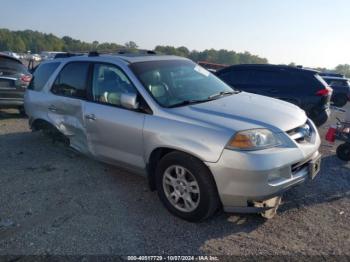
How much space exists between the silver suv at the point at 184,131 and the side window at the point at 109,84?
0.05 feet

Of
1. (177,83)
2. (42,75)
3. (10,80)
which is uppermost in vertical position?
(177,83)

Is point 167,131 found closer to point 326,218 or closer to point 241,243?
point 241,243

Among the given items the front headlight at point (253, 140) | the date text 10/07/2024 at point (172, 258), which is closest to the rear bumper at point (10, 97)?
the date text 10/07/2024 at point (172, 258)

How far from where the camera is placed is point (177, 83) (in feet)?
14.2

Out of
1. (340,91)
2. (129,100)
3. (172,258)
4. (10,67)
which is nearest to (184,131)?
(129,100)

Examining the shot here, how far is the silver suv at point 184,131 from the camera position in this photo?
10.6 feet

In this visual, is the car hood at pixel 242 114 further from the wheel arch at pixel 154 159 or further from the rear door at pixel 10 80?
the rear door at pixel 10 80

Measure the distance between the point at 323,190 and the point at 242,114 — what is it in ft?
6.20

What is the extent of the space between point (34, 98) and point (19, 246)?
3.05 meters

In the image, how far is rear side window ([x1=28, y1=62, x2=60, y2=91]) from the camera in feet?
17.9

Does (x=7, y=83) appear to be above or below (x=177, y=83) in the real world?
below

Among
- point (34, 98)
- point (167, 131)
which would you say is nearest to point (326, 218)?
point (167, 131)

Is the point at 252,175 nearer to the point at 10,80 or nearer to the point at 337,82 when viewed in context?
the point at 10,80

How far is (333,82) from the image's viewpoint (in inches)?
740
